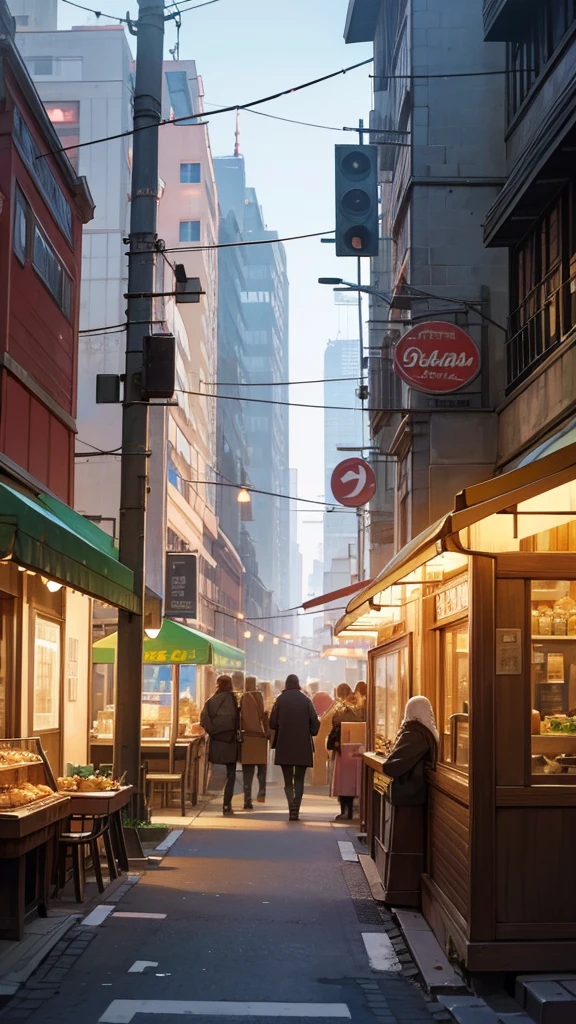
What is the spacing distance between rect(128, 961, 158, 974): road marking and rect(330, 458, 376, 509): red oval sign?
19.6 m

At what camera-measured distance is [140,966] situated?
28.2ft

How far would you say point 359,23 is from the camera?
1200 inches

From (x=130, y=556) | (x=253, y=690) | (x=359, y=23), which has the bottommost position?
(x=253, y=690)

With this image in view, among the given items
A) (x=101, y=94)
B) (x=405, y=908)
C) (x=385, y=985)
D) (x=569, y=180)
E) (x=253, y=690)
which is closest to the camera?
(x=385, y=985)

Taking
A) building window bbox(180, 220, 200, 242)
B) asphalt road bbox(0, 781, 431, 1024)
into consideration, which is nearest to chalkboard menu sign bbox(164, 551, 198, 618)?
asphalt road bbox(0, 781, 431, 1024)

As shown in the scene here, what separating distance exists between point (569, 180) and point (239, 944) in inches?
355

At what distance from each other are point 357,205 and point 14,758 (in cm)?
805

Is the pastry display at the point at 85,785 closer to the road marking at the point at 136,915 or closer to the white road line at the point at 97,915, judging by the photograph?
the white road line at the point at 97,915

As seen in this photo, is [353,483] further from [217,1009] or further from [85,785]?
[217,1009]

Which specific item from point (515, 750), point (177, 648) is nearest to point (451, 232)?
point (177, 648)

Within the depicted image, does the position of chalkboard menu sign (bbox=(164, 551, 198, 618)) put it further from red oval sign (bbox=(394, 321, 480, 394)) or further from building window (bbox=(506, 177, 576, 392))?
building window (bbox=(506, 177, 576, 392))

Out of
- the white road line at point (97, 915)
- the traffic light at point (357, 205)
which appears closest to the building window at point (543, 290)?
the traffic light at point (357, 205)

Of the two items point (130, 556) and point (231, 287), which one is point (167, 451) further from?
point (231, 287)

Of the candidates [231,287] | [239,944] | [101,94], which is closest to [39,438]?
[239,944]
